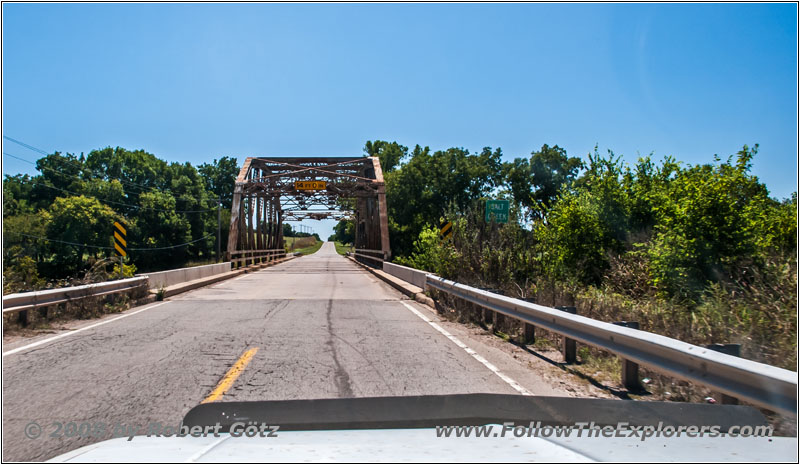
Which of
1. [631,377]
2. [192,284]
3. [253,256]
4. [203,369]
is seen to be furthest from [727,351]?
[253,256]

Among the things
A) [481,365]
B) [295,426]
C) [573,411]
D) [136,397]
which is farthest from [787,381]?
[136,397]

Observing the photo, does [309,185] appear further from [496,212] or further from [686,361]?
[686,361]

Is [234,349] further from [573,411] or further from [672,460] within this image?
[672,460]

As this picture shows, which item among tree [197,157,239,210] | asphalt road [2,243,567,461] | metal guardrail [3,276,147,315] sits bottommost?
asphalt road [2,243,567,461]

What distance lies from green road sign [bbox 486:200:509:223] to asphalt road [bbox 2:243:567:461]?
3196mm

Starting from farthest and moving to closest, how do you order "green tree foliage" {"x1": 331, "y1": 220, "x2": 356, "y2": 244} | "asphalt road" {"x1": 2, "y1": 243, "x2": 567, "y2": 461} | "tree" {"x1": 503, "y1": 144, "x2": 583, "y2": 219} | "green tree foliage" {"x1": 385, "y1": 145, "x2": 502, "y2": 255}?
"green tree foliage" {"x1": 331, "y1": 220, "x2": 356, "y2": 244} → "tree" {"x1": 503, "y1": 144, "x2": 583, "y2": 219} → "green tree foliage" {"x1": 385, "y1": 145, "x2": 502, "y2": 255} → "asphalt road" {"x1": 2, "y1": 243, "x2": 567, "y2": 461}

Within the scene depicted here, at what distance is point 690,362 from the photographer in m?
4.11

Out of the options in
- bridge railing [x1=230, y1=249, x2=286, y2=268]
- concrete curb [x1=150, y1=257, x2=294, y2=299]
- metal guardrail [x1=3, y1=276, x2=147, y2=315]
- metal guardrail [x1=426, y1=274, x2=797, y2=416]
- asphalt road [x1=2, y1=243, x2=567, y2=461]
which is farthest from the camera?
bridge railing [x1=230, y1=249, x2=286, y2=268]

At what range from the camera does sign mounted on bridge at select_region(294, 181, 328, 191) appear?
3503 centimetres

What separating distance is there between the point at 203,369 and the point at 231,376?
51cm

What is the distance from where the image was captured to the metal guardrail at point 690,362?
3295 millimetres

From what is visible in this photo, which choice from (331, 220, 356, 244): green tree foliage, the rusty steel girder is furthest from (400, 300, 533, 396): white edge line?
(331, 220, 356, 244): green tree foliage

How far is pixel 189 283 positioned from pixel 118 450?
48.8ft

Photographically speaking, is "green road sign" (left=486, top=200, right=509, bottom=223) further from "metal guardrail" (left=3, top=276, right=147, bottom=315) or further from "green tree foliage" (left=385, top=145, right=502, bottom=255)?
"green tree foliage" (left=385, top=145, right=502, bottom=255)
